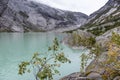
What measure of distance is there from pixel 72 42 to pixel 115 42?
9105cm

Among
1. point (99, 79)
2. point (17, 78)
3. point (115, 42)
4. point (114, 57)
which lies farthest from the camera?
point (17, 78)

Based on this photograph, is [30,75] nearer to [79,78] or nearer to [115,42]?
[79,78]

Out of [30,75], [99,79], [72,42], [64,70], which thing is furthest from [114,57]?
[72,42]

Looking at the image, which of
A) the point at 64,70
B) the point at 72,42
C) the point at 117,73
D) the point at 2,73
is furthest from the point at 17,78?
the point at 72,42

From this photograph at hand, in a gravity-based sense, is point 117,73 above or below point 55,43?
below

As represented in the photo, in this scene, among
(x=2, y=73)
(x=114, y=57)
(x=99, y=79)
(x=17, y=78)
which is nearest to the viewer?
(x=114, y=57)

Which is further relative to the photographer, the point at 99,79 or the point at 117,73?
the point at 99,79

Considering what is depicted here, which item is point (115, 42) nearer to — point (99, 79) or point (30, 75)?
point (99, 79)

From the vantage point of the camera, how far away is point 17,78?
1857 inches

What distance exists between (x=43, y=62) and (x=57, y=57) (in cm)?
160

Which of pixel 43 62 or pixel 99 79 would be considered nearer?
pixel 43 62

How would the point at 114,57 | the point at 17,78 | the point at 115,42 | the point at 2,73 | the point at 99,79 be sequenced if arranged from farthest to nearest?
the point at 2,73 → the point at 17,78 → the point at 99,79 → the point at 115,42 → the point at 114,57

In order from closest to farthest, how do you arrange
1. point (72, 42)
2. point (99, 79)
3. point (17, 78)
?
point (99, 79) → point (17, 78) → point (72, 42)

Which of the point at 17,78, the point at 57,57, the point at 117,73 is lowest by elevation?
the point at 17,78
